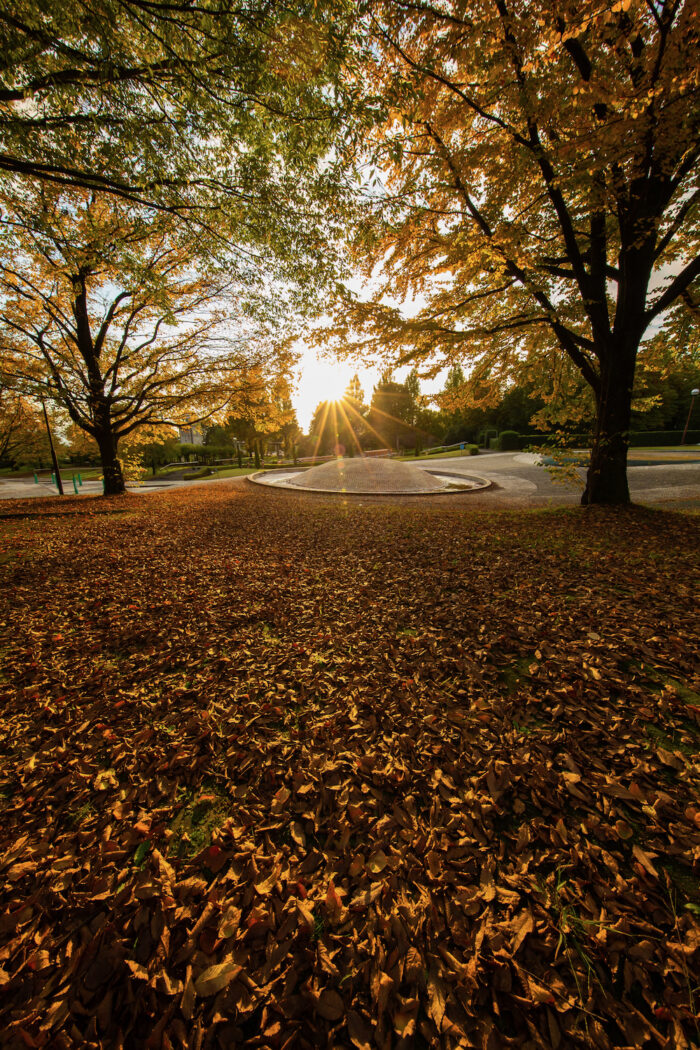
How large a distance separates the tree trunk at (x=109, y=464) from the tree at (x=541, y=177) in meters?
11.7

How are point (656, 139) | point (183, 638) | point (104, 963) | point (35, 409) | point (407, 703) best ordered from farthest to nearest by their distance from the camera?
1. point (35, 409)
2. point (656, 139)
3. point (183, 638)
4. point (407, 703)
5. point (104, 963)

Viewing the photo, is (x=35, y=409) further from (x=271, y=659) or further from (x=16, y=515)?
(x=271, y=659)

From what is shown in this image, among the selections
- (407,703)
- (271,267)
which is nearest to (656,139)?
(271,267)

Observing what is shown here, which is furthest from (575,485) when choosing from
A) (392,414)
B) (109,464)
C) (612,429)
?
(392,414)

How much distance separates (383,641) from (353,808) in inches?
70.8

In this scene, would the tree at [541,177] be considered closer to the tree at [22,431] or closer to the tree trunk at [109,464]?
the tree trunk at [109,464]

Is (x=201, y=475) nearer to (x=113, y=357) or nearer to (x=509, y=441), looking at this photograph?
(x=113, y=357)

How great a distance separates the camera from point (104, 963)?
4.82 feet

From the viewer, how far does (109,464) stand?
Answer: 15.7 meters

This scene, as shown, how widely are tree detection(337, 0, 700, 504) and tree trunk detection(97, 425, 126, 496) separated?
38.3 ft

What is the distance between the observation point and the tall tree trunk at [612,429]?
8352 millimetres

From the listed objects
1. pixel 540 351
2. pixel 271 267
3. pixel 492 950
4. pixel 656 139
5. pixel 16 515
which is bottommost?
pixel 492 950

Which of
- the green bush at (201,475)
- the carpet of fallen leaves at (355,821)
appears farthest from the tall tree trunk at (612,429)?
the green bush at (201,475)

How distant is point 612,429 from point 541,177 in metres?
5.30
